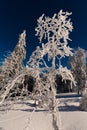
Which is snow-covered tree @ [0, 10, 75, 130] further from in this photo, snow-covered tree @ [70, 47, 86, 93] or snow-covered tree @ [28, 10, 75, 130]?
snow-covered tree @ [70, 47, 86, 93]

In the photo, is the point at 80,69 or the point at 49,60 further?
the point at 80,69

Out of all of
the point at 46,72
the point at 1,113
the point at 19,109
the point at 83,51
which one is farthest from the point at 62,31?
the point at 83,51

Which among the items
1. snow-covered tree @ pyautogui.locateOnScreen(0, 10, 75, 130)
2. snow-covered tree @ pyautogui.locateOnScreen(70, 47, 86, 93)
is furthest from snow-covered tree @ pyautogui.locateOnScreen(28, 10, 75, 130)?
snow-covered tree @ pyautogui.locateOnScreen(70, 47, 86, 93)

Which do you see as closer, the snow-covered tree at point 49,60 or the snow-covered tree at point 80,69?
the snow-covered tree at point 49,60

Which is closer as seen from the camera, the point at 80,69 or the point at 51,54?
the point at 51,54

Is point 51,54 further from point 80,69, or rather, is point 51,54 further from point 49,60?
point 80,69

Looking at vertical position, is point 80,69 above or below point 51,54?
above

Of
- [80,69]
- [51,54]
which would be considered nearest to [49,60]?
[51,54]

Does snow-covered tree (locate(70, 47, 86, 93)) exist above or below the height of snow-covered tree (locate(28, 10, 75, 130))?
above

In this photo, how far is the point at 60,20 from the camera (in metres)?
11.4

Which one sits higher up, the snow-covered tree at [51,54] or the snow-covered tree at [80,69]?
the snow-covered tree at [80,69]

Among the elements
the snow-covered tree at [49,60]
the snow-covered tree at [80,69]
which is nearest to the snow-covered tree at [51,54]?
the snow-covered tree at [49,60]

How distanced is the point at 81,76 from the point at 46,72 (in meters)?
46.1

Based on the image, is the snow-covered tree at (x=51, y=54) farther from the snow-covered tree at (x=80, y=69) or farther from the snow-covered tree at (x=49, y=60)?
the snow-covered tree at (x=80, y=69)
